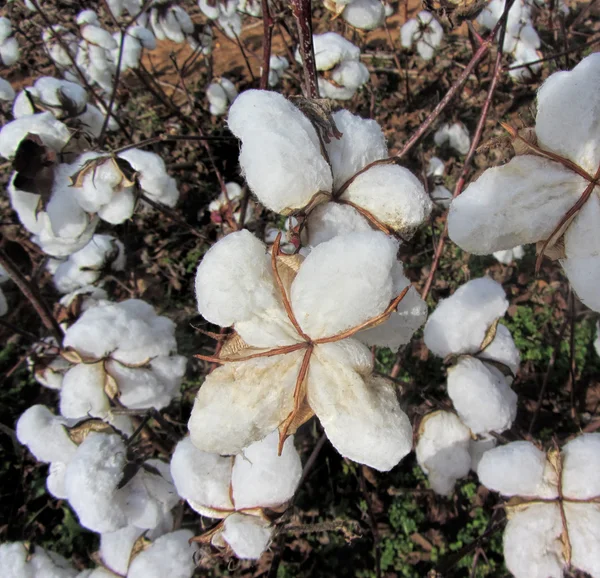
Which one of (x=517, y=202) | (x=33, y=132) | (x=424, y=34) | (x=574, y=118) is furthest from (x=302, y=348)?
(x=424, y=34)

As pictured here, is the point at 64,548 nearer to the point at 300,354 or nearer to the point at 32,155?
the point at 32,155

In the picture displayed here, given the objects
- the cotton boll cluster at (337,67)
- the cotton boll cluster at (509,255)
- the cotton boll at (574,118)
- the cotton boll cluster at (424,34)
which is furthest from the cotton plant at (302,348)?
the cotton boll cluster at (424,34)

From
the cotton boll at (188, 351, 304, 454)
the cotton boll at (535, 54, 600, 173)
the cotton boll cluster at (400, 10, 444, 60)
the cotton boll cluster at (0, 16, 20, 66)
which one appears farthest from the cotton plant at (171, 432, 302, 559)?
the cotton boll cluster at (400, 10, 444, 60)

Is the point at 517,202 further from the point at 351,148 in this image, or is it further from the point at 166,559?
the point at 166,559

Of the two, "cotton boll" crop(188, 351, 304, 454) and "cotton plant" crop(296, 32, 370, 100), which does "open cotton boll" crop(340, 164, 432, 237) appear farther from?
"cotton plant" crop(296, 32, 370, 100)

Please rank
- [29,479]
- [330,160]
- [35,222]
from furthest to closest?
[29,479]
[35,222]
[330,160]

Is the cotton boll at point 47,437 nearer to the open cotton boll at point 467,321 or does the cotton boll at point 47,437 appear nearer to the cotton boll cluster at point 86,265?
the cotton boll cluster at point 86,265

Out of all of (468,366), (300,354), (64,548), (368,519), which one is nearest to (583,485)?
(468,366)
